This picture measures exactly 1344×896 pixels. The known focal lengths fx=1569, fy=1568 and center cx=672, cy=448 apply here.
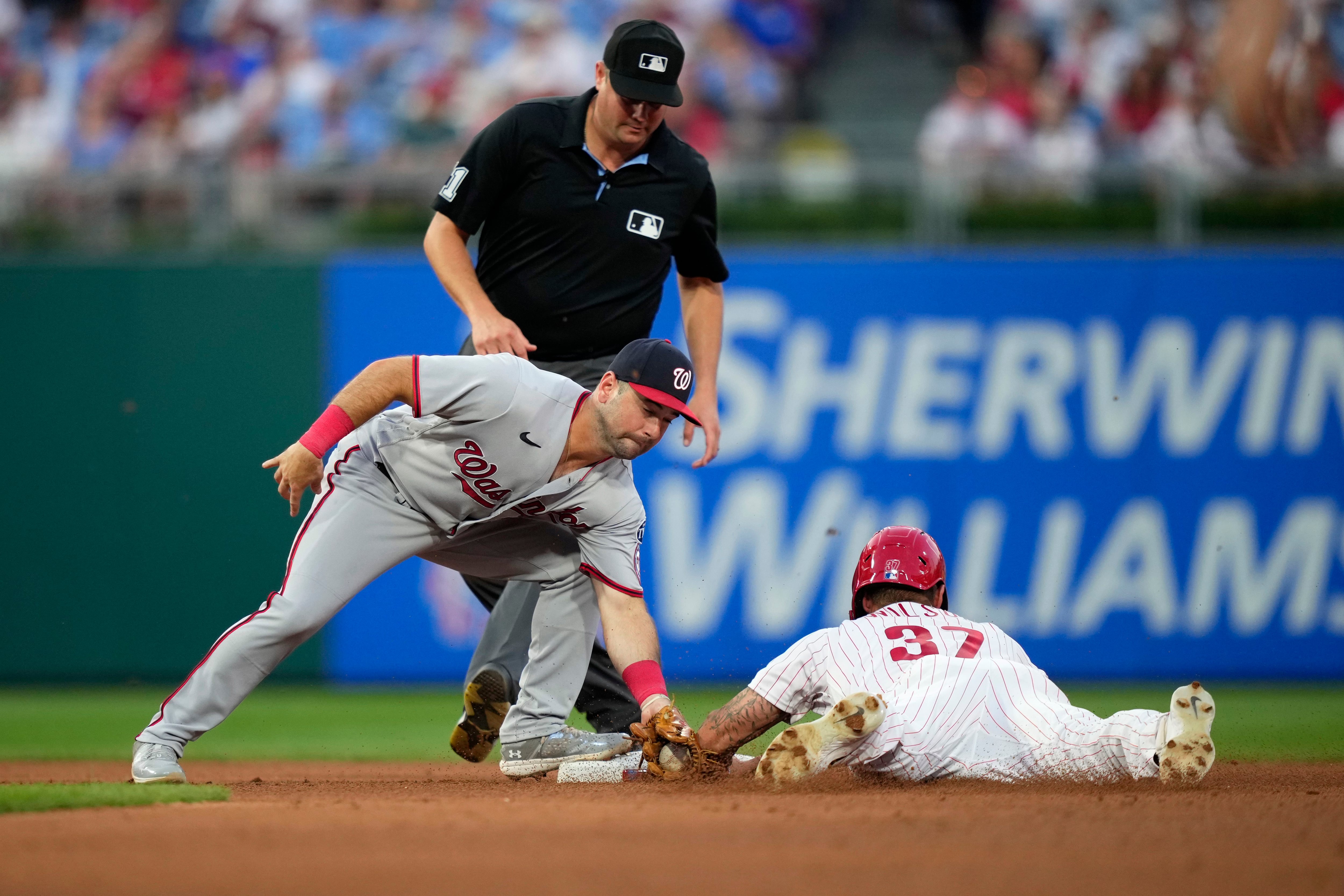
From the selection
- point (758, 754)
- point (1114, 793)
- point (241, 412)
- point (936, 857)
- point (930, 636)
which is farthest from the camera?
point (241, 412)

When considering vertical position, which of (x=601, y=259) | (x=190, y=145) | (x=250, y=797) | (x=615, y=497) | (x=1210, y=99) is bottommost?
(x=250, y=797)

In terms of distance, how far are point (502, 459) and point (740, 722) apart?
3.83 feet

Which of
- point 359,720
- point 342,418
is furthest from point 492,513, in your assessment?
point 359,720

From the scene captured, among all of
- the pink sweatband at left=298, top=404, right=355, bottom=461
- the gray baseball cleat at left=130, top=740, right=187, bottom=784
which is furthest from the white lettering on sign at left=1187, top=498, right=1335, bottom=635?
the gray baseball cleat at left=130, top=740, right=187, bottom=784

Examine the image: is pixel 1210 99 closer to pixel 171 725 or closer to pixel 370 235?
pixel 370 235

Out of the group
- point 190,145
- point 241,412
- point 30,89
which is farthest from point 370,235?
point 30,89

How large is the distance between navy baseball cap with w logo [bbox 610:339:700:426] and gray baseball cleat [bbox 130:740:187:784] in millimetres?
1927

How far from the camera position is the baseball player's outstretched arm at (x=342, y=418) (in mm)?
4797

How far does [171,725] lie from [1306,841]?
3.44m

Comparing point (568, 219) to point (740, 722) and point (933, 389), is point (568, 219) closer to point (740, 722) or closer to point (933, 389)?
point (740, 722)

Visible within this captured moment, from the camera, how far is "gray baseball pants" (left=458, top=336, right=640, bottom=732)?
19.8 feet

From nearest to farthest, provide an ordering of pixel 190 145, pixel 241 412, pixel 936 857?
pixel 936 857, pixel 241 412, pixel 190 145

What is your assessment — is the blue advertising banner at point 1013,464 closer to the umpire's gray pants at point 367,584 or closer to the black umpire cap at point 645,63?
the umpire's gray pants at point 367,584

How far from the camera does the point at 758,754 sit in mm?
6801
